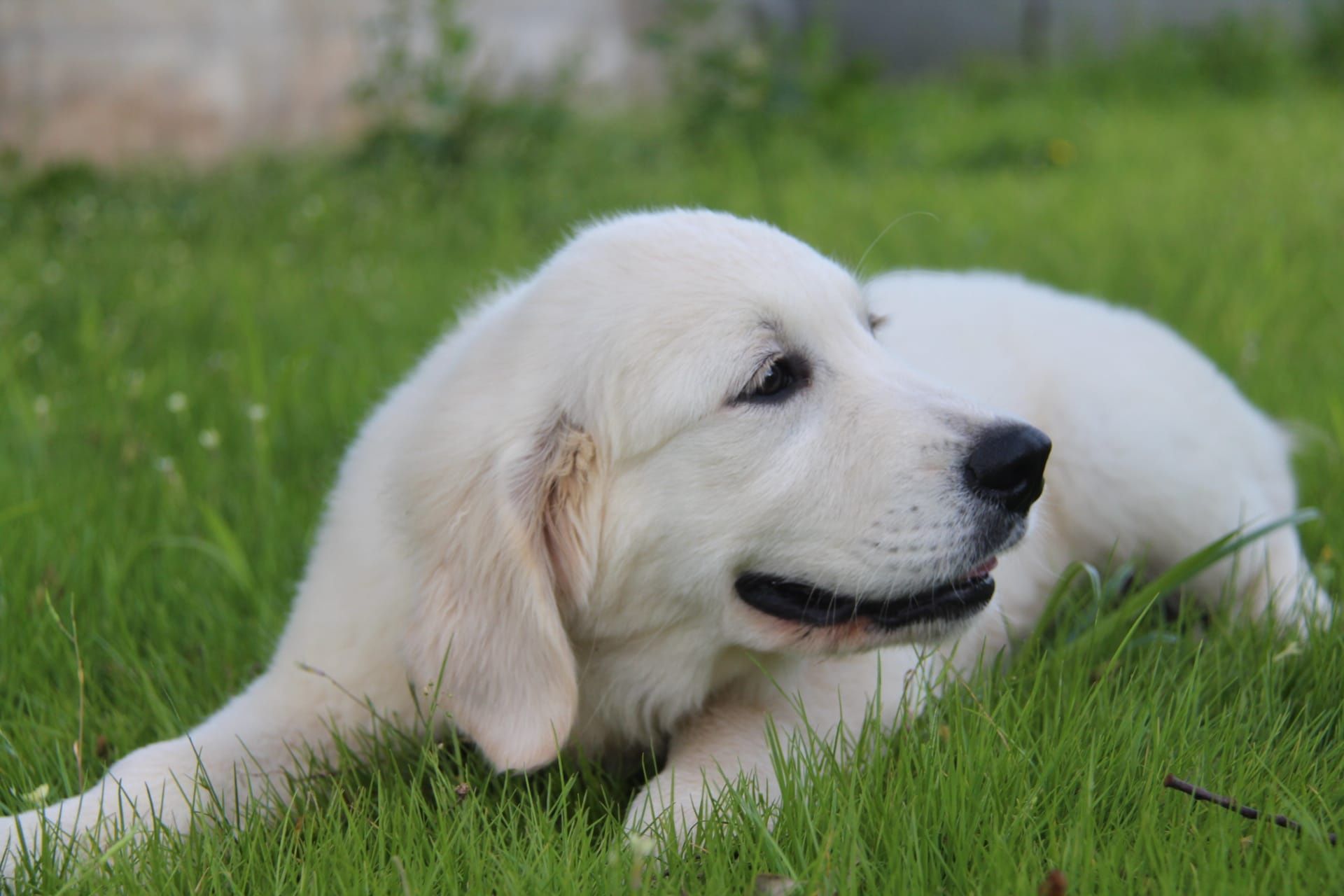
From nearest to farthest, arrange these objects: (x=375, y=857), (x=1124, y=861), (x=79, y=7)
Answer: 1. (x=1124, y=861)
2. (x=375, y=857)
3. (x=79, y=7)

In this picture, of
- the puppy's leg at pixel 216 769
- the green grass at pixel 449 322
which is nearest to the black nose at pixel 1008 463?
the green grass at pixel 449 322

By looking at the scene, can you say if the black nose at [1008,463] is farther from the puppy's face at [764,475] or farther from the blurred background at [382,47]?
the blurred background at [382,47]

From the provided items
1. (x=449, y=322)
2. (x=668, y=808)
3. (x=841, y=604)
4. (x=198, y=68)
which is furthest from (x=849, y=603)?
(x=198, y=68)

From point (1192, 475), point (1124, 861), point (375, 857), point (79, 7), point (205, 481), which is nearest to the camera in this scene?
point (1124, 861)

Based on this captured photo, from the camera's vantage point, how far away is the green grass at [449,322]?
5.71 ft

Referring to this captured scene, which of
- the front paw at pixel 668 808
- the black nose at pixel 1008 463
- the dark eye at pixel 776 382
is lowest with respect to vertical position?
the front paw at pixel 668 808

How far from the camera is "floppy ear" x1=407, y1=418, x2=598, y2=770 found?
1.96 m

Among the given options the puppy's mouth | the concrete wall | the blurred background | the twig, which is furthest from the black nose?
the concrete wall

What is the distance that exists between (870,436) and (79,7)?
24.1 ft

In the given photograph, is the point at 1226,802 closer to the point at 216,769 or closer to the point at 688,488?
the point at 688,488

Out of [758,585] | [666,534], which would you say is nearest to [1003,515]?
[758,585]

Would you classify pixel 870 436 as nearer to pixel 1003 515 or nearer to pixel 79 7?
pixel 1003 515

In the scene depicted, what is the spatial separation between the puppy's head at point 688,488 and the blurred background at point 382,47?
4.54m

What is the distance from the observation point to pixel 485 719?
198 cm
